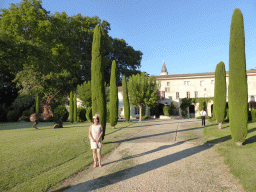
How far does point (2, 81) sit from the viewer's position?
96.0 feet

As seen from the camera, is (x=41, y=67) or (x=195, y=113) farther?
(x=195, y=113)

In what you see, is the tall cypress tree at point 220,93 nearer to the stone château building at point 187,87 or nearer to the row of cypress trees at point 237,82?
the row of cypress trees at point 237,82

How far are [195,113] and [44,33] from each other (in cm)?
3192

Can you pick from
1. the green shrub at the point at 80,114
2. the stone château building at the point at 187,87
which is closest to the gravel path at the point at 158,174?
the green shrub at the point at 80,114

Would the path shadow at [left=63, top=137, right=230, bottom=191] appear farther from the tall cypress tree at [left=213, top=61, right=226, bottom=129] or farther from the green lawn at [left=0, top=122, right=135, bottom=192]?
the tall cypress tree at [left=213, top=61, right=226, bottom=129]

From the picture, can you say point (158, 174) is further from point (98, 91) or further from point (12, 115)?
point (12, 115)

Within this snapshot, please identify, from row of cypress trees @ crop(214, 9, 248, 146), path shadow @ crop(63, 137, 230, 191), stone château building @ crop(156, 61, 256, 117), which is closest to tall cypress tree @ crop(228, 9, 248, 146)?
row of cypress trees @ crop(214, 9, 248, 146)

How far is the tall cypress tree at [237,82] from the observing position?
26.7 feet

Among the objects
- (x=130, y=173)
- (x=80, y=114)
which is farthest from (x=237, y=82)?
(x=80, y=114)

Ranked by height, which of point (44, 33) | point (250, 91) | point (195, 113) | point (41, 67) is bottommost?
point (195, 113)

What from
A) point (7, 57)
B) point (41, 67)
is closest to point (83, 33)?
point (41, 67)

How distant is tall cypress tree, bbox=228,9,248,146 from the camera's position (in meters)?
Answer: 8.14

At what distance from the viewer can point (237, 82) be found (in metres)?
8.39

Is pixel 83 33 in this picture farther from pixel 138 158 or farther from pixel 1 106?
pixel 138 158
